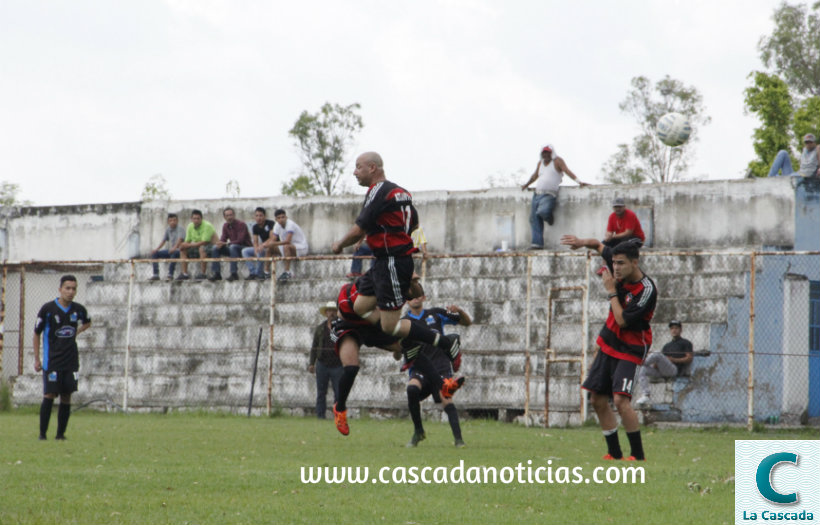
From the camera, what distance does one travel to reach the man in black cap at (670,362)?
18.7m

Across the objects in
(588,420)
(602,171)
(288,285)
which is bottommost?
(588,420)

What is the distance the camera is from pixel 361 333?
11.4 m

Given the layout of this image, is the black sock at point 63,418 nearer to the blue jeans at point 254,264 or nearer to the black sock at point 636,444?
the black sock at point 636,444

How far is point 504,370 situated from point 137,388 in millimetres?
7540

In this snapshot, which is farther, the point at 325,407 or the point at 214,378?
the point at 214,378

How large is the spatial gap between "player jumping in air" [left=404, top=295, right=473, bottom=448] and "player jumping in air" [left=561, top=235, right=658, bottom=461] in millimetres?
3026

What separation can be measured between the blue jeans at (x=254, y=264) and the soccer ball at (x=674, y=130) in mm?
7992

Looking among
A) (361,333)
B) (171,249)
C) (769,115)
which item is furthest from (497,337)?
(769,115)

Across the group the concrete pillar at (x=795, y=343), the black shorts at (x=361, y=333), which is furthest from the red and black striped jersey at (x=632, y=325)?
the concrete pillar at (x=795, y=343)

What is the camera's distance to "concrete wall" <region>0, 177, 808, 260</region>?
69.6 feet

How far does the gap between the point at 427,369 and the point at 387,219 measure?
3655 millimetres

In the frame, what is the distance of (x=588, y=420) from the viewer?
18.8 m

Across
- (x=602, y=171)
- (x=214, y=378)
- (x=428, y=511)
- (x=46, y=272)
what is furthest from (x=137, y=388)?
(x=602, y=171)

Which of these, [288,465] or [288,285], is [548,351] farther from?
[288,465]
